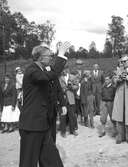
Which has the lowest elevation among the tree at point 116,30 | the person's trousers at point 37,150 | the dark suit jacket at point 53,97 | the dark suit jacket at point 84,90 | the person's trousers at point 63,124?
the person's trousers at point 63,124

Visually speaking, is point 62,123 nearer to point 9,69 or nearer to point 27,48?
point 9,69

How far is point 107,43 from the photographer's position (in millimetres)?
70562

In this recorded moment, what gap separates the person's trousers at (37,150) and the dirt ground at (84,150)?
1.78 meters

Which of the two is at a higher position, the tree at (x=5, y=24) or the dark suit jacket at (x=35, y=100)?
the tree at (x=5, y=24)

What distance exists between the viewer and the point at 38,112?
12.2ft

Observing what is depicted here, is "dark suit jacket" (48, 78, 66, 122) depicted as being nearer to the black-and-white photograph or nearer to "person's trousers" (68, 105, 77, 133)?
the black-and-white photograph

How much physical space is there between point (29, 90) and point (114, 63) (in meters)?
17.1

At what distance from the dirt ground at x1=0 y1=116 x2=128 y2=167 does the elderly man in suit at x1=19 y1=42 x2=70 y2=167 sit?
1.84 meters

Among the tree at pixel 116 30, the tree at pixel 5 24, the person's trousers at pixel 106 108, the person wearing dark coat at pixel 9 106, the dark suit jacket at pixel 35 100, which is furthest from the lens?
the tree at pixel 116 30

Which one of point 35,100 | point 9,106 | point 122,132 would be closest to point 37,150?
point 35,100

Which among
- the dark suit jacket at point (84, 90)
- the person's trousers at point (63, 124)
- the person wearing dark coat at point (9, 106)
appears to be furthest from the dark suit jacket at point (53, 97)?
the person wearing dark coat at point (9, 106)

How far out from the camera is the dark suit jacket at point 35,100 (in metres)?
3.69

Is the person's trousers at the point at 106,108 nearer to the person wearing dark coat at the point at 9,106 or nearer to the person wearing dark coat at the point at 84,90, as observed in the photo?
the person wearing dark coat at the point at 84,90

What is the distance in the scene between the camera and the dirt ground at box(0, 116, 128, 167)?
225 inches
